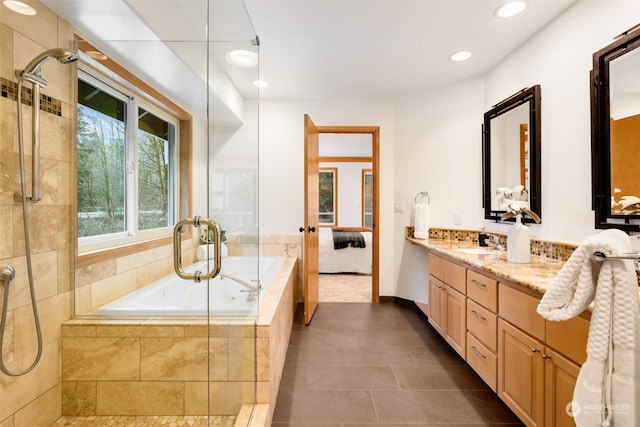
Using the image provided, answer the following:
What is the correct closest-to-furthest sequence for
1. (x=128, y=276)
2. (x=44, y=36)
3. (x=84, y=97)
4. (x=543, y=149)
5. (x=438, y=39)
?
(x=44, y=36), (x=84, y=97), (x=128, y=276), (x=543, y=149), (x=438, y=39)

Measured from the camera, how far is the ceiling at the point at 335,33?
1604mm

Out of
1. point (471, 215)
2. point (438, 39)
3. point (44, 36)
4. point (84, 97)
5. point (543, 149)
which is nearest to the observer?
point (44, 36)

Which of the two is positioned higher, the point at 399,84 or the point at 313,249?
the point at 399,84

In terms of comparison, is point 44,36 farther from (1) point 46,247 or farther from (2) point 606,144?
(2) point 606,144

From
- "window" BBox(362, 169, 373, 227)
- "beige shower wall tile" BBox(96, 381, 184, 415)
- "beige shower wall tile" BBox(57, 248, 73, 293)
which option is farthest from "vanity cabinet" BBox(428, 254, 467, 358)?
"window" BBox(362, 169, 373, 227)

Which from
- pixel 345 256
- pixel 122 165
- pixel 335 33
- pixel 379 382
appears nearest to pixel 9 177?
pixel 122 165

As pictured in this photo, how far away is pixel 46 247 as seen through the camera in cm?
146

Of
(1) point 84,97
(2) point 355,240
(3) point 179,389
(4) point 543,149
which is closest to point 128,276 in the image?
(3) point 179,389

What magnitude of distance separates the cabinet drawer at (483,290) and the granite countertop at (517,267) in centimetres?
8

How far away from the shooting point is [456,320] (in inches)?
89.4

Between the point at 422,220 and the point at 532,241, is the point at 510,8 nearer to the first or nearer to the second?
the point at 532,241

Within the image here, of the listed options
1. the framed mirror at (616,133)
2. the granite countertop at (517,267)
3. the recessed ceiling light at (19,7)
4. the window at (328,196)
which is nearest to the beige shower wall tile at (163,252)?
the recessed ceiling light at (19,7)

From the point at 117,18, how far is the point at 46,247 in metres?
1.22

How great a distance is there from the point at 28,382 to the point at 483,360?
2408 millimetres
